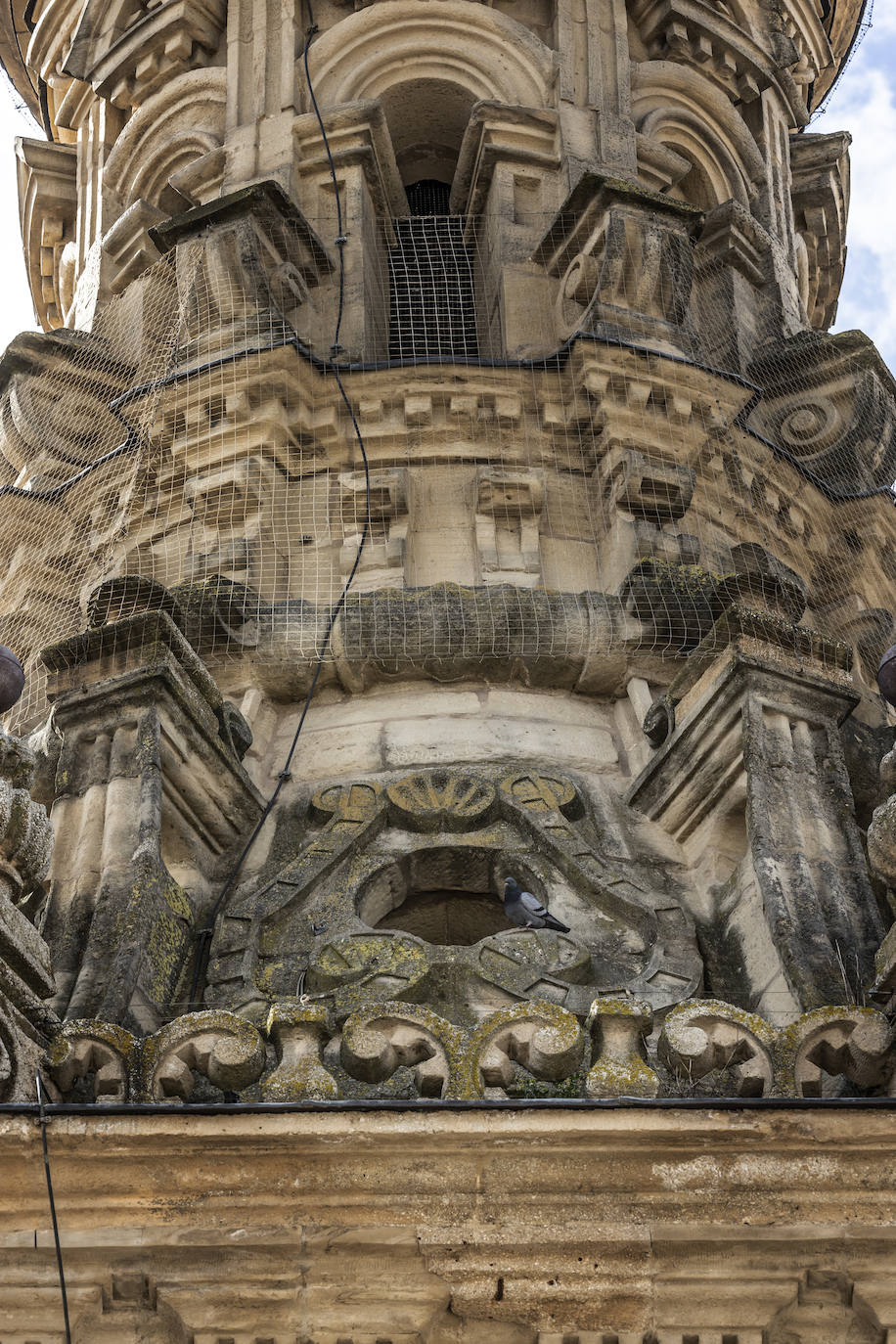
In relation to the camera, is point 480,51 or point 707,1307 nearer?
point 707,1307

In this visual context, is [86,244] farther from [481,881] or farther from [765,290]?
[481,881]

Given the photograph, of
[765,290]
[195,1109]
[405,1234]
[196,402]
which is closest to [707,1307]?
[405,1234]

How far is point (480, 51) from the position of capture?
19.9m

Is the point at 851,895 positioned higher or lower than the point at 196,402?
lower

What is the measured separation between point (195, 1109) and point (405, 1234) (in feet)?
2.79

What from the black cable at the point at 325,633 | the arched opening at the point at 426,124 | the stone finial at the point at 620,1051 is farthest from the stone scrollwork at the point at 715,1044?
the arched opening at the point at 426,124

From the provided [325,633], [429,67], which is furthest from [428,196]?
[325,633]

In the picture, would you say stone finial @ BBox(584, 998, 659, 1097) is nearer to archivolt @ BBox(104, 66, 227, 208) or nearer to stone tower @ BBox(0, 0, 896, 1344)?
stone tower @ BBox(0, 0, 896, 1344)

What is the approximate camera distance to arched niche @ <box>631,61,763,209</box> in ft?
66.0

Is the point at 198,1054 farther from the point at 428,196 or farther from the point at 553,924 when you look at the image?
the point at 428,196

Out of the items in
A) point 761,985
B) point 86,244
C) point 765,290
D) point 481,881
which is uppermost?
point 86,244

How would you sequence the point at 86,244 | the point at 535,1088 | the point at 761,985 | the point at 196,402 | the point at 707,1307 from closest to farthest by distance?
the point at 707,1307, the point at 535,1088, the point at 761,985, the point at 196,402, the point at 86,244

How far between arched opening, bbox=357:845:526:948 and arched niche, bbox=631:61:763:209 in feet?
29.8

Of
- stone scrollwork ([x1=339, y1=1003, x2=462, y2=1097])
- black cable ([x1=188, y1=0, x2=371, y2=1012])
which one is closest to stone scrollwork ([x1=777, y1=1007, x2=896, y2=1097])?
stone scrollwork ([x1=339, y1=1003, x2=462, y2=1097])
